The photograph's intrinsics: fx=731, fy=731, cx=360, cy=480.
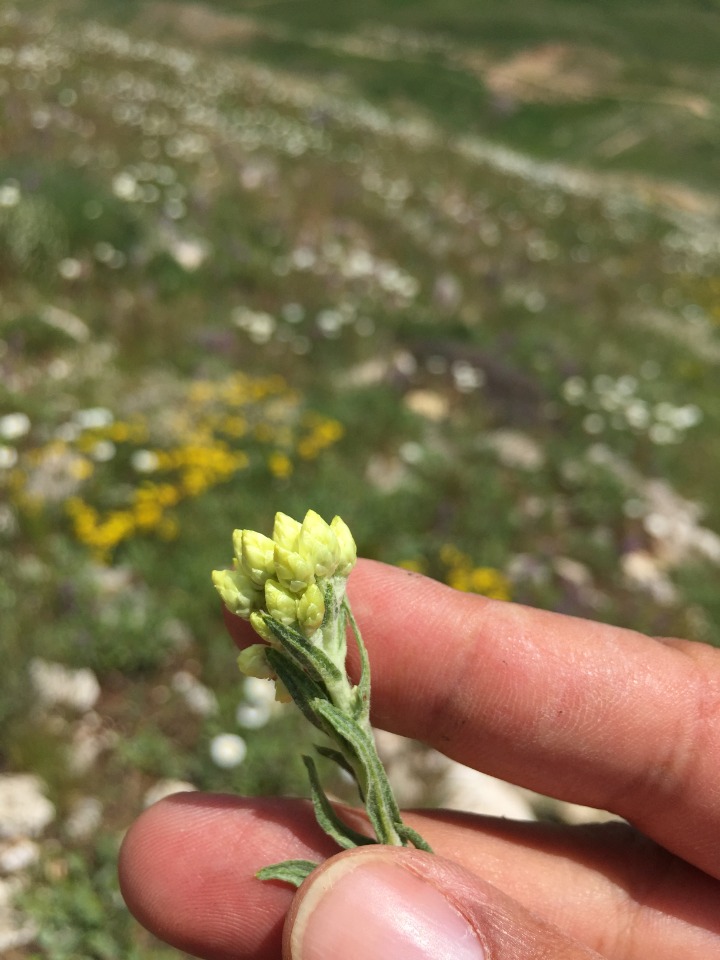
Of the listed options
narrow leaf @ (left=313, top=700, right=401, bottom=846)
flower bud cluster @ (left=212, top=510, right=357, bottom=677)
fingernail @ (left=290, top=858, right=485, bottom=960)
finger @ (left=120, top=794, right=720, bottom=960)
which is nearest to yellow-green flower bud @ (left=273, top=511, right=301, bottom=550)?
flower bud cluster @ (left=212, top=510, right=357, bottom=677)

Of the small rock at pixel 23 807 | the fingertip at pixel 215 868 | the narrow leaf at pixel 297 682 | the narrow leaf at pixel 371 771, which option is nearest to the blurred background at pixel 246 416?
the small rock at pixel 23 807

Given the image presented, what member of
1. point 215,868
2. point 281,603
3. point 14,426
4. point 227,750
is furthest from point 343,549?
point 14,426

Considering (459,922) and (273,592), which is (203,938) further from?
(273,592)

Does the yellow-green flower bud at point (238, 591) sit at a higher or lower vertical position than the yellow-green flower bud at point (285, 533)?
lower

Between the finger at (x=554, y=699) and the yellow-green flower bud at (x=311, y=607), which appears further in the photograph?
the finger at (x=554, y=699)

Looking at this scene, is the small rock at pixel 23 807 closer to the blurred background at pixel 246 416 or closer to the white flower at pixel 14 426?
the blurred background at pixel 246 416

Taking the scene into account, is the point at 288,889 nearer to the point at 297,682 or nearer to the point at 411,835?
the point at 411,835

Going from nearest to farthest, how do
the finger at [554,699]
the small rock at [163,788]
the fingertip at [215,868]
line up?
the fingertip at [215,868], the finger at [554,699], the small rock at [163,788]
